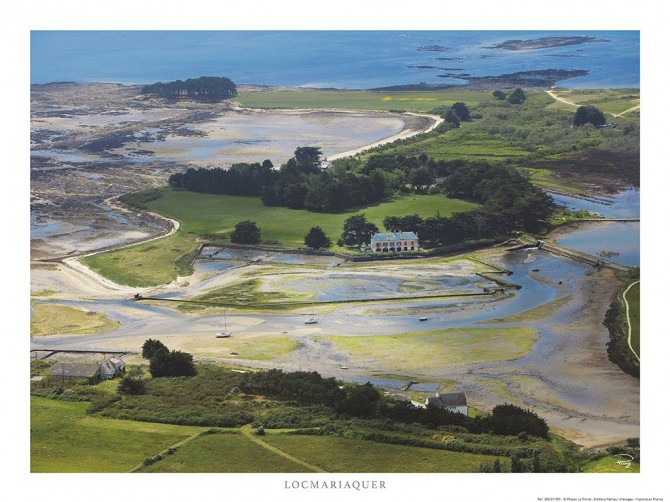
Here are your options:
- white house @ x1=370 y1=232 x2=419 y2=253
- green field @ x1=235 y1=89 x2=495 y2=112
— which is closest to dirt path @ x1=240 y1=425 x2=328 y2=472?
white house @ x1=370 y1=232 x2=419 y2=253

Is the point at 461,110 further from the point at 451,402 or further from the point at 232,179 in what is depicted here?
the point at 451,402

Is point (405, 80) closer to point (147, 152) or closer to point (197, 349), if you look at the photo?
point (147, 152)

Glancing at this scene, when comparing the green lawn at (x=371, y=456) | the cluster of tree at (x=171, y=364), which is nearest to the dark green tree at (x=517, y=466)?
the green lawn at (x=371, y=456)

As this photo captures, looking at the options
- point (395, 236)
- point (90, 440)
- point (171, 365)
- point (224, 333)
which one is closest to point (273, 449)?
point (90, 440)

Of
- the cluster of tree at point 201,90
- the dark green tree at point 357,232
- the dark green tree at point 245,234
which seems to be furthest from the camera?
the cluster of tree at point 201,90

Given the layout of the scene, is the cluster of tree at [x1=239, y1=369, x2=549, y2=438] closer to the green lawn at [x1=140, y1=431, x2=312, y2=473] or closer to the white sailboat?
the green lawn at [x1=140, y1=431, x2=312, y2=473]

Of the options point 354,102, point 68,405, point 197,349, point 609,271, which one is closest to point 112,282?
point 197,349

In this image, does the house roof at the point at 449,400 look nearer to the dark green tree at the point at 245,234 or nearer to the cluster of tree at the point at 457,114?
the dark green tree at the point at 245,234
